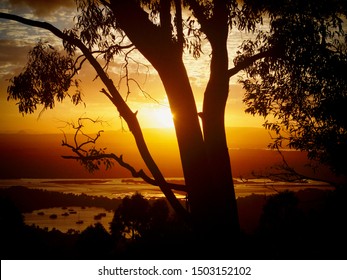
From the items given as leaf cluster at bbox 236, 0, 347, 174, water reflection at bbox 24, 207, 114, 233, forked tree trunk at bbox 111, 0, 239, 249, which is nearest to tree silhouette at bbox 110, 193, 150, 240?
leaf cluster at bbox 236, 0, 347, 174

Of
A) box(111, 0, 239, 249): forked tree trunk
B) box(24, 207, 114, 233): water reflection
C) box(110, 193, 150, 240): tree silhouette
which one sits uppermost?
box(111, 0, 239, 249): forked tree trunk

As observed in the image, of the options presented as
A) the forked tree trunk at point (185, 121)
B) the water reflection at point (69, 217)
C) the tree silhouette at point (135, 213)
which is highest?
the forked tree trunk at point (185, 121)

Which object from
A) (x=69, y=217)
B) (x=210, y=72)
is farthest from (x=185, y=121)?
(x=69, y=217)

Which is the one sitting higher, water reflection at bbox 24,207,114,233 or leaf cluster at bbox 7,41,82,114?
leaf cluster at bbox 7,41,82,114

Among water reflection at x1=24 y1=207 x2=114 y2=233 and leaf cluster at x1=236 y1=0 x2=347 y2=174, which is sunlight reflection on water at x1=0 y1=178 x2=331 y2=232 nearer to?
water reflection at x1=24 y1=207 x2=114 y2=233

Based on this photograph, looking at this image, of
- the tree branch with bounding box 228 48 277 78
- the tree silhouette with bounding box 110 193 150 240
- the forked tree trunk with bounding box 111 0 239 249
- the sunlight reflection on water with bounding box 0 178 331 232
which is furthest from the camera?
the sunlight reflection on water with bounding box 0 178 331 232

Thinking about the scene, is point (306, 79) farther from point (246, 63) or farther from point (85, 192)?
point (85, 192)

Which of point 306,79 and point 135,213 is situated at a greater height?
point 306,79

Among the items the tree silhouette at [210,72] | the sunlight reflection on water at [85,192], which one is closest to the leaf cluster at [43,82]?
the tree silhouette at [210,72]

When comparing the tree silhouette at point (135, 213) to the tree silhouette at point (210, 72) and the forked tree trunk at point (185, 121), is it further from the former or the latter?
the forked tree trunk at point (185, 121)
